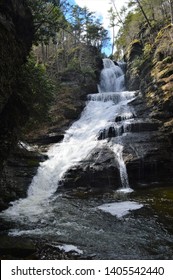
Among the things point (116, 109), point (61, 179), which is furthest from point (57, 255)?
point (116, 109)

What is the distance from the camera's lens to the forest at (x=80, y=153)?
32.7 ft

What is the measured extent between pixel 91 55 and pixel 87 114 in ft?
62.2

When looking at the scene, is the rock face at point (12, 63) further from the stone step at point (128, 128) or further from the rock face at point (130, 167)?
the stone step at point (128, 128)

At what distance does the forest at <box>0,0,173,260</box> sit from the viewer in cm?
996

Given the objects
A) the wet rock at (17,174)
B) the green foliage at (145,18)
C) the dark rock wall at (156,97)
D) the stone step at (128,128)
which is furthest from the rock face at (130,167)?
the green foliage at (145,18)

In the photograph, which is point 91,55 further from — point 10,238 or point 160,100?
point 10,238

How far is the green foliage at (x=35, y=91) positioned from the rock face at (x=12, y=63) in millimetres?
348

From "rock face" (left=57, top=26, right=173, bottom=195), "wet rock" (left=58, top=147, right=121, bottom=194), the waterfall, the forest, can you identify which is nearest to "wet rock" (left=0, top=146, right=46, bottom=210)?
the forest

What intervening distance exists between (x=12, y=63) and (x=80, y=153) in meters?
12.1

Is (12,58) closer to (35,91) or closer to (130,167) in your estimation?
(35,91)

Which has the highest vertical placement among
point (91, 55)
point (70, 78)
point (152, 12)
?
point (152, 12)

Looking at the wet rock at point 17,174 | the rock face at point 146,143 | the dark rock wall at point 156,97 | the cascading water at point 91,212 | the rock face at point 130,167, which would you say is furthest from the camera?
the dark rock wall at point 156,97

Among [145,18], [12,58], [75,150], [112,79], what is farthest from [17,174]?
[145,18]

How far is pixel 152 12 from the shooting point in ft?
133
